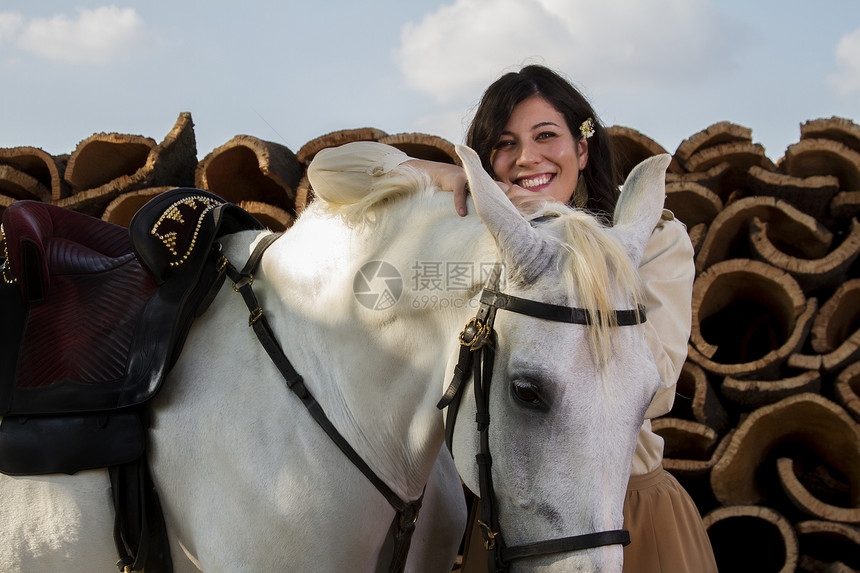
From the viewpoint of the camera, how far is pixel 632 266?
1.18 metres

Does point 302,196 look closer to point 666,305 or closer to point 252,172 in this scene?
point 252,172

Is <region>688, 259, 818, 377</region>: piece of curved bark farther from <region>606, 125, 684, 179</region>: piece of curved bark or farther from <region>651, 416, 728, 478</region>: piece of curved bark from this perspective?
<region>606, 125, 684, 179</region>: piece of curved bark

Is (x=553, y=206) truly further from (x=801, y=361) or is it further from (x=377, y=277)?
(x=801, y=361)

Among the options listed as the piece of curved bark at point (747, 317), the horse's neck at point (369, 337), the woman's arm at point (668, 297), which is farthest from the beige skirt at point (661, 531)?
the piece of curved bark at point (747, 317)

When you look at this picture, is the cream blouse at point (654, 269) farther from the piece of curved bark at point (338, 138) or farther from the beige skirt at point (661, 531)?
the piece of curved bark at point (338, 138)

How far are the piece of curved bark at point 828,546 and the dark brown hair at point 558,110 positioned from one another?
1742mm

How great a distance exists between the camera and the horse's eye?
1074 millimetres

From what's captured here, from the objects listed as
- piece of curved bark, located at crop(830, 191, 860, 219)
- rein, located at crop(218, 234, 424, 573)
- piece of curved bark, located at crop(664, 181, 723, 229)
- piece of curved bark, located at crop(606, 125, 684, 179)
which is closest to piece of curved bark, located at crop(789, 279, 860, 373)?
piece of curved bark, located at crop(830, 191, 860, 219)

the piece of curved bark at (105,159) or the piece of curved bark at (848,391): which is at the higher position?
the piece of curved bark at (105,159)

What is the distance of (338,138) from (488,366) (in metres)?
1.98

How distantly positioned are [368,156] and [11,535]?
1.22 meters

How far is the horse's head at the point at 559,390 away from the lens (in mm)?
1051

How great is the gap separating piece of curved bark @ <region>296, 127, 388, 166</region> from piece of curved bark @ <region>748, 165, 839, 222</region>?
6.09ft

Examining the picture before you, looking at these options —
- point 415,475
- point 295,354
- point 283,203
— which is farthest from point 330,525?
point 283,203
